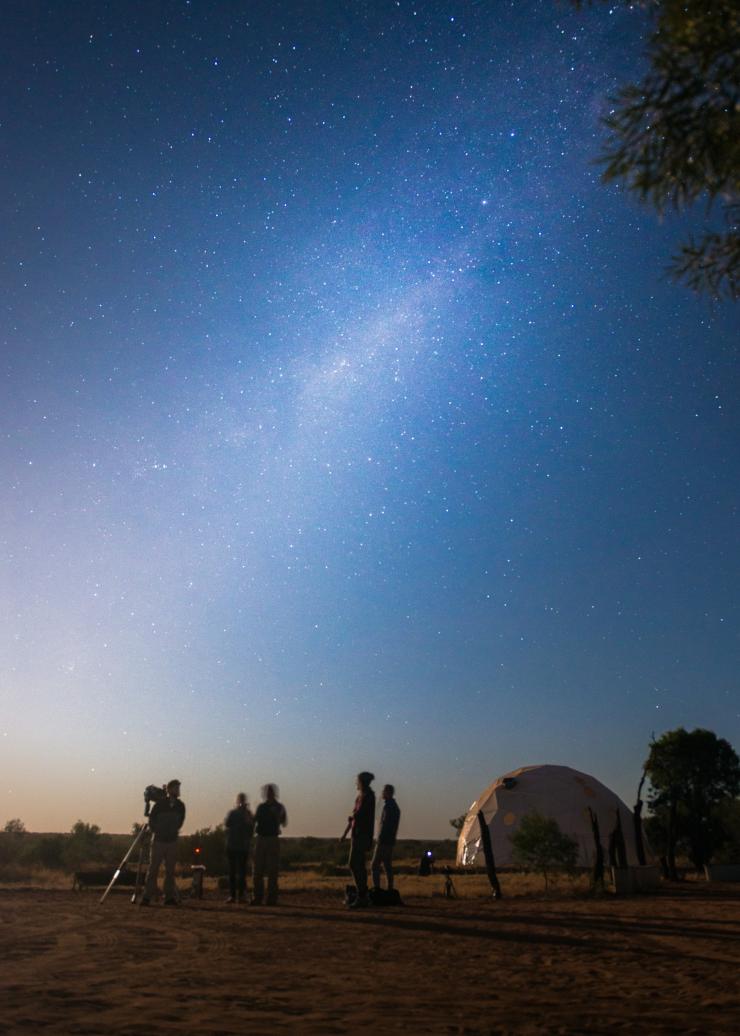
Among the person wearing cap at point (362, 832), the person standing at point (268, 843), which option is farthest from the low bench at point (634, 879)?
the person standing at point (268, 843)

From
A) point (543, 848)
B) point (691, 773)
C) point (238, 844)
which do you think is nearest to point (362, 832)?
point (238, 844)

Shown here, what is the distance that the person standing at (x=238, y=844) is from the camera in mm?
13688

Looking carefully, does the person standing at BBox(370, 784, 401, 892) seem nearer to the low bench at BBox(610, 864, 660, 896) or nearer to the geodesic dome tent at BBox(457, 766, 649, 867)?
the low bench at BBox(610, 864, 660, 896)

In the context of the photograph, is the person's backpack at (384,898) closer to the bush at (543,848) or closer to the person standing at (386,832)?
Result: the person standing at (386,832)

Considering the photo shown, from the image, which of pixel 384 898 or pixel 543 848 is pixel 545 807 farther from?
pixel 384 898

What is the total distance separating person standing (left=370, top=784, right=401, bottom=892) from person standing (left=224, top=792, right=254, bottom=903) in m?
2.11

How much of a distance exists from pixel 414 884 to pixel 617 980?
659 inches

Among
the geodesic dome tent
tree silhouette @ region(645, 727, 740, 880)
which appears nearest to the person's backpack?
tree silhouette @ region(645, 727, 740, 880)

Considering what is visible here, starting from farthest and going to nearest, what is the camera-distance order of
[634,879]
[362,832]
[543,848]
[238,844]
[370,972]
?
[543,848]
[634,879]
[238,844]
[362,832]
[370,972]

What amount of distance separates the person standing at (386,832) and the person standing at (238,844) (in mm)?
2113

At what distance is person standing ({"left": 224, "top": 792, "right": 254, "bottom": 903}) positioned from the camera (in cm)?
1369

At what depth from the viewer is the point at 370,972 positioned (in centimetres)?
624

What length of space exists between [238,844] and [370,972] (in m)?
7.97

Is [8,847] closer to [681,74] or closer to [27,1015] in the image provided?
[27,1015]
